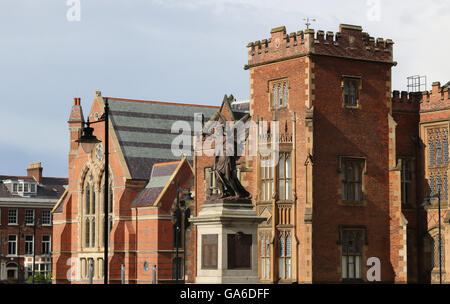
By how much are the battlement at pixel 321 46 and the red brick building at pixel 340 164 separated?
63 millimetres

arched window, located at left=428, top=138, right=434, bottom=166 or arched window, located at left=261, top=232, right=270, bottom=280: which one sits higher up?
arched window, located at left=428, top=138, right=434, bottom=166

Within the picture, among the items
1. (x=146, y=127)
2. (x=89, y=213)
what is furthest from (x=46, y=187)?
(x=146, y=127)

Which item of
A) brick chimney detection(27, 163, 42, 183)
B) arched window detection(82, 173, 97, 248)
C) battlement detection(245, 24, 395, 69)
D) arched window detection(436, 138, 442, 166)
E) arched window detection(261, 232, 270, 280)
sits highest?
battlement detection(245, 24, 395, 69)

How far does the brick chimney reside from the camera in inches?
4638

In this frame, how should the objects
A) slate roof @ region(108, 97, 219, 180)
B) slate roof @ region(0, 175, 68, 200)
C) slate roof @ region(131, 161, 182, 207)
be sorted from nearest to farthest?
1. slate roof @ region(131, 161, 182, 207)
2. slate roof @ region(108, 97, 219, 180)
3. slate roof @ region(0, 175, 68, 200)

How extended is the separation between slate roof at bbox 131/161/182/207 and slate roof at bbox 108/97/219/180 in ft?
3.79

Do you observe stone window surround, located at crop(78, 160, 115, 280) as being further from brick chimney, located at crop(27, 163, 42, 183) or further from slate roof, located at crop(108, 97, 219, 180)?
Result: brick chimney, located at crop(27, 163, 42, 183)

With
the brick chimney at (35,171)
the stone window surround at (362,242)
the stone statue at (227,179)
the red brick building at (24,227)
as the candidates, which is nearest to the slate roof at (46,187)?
the red brick building at (24,227)

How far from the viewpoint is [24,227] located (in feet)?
354

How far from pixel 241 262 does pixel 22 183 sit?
268 feet

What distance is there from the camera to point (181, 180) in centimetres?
7669

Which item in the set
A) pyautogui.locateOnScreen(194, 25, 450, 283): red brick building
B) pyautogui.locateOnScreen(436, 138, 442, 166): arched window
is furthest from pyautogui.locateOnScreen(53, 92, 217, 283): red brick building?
pyautogui.locateOnScreen(436, 138, 442, 166): arched window
